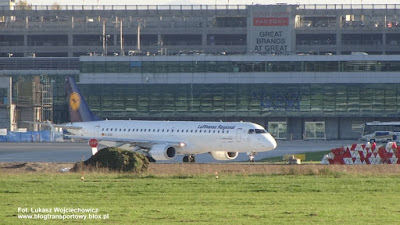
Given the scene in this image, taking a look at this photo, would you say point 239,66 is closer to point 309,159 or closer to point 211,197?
point 309,159

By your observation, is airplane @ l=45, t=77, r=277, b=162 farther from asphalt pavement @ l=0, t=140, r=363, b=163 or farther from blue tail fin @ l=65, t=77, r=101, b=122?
asphalt pavement @ l=0, t=140, r=363, b=163

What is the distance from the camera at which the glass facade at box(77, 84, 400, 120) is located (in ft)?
393

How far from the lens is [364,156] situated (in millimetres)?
70188

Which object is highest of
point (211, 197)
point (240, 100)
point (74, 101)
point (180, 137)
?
point (74, 101)

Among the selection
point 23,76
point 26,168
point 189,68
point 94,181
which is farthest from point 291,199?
point 23,76

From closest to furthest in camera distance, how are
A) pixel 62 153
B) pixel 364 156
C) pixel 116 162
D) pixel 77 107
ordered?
1. pixel 116 162
2. pixel 364 156
3. pixel 77 107
4. pixel 62 153

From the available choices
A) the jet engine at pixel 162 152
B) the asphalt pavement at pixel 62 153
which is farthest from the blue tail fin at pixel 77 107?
the jet engine at pixel 162 152

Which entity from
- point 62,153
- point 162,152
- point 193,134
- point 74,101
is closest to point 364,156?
point 193,134

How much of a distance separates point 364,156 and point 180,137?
535 inches

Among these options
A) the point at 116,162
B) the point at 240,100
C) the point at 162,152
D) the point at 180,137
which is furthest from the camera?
the point at 240,100

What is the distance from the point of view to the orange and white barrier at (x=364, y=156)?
228 ft

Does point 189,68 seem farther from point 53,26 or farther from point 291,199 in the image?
point 291,199

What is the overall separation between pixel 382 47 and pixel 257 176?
10743 cm

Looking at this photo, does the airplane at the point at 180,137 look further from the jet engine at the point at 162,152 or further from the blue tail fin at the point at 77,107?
the blue tail fin at the point at 77,107
